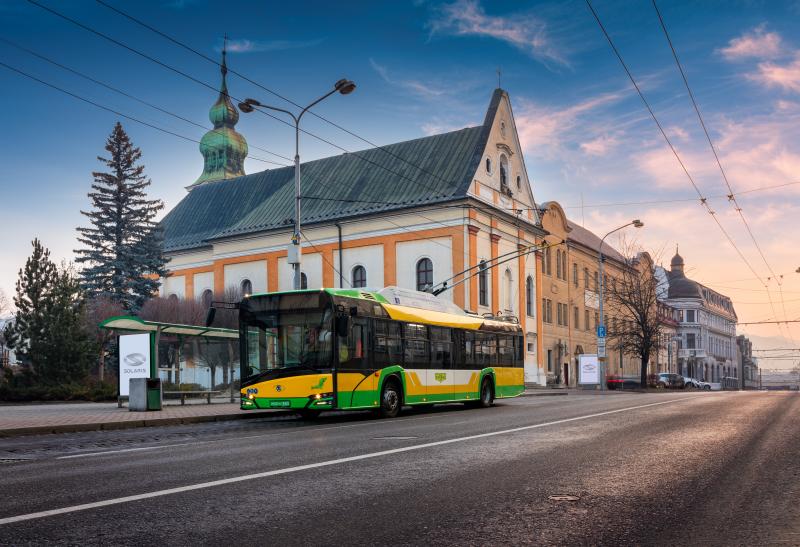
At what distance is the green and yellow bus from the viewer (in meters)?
17.4

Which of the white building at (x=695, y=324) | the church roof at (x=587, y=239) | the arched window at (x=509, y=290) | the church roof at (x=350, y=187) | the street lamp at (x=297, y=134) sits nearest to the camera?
the street lamp at (x=297, y=134)

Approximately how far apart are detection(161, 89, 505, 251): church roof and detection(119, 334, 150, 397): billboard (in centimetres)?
2313

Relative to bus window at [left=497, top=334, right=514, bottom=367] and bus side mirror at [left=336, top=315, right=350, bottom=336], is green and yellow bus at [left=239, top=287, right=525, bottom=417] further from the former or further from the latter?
bus window at [left=497, top=334, right=514, bottom=367]

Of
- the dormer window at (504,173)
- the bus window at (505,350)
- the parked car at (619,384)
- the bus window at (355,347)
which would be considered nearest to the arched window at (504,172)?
the dormer window at (504,173)

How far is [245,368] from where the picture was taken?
18.1 m

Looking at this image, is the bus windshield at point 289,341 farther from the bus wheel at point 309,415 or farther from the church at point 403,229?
the church at point 403,229

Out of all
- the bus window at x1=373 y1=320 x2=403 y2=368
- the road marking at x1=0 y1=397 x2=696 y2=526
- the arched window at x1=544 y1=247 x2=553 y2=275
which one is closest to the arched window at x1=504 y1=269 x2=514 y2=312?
the arched window at x1=544 y1=247 x2=553 y2=275

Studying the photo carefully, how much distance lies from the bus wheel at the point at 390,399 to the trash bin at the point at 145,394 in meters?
6.30

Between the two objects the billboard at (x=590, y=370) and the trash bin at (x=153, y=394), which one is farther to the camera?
the billboard at (x=590, y=370)

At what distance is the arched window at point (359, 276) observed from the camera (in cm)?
5141

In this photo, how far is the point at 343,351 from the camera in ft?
57.7

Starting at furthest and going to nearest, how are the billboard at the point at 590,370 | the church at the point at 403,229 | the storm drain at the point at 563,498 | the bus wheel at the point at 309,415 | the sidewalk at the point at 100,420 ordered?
the billboard at the point at 590,370
the church at the point at 403,229
the bus wheel at the point at 309,415
the sidewalk at the point at 100,420
the storm drain at the point at 563,498

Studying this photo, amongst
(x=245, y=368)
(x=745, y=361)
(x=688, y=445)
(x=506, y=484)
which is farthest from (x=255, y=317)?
(x=745, y=361)

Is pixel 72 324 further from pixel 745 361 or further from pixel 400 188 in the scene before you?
pixel 745 361
